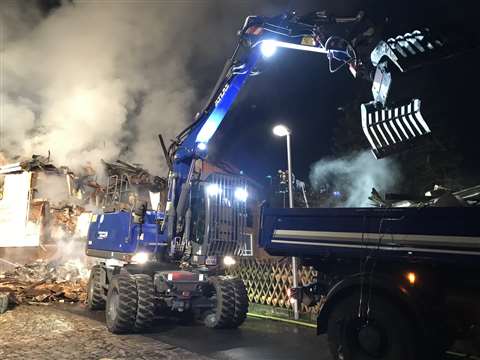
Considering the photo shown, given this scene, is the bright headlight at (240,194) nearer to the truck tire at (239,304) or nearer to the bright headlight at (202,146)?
the bright headlight at (202,146)

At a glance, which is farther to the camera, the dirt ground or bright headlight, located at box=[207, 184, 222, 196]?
bright headlight, located at box=[207, 184, 222, 196]

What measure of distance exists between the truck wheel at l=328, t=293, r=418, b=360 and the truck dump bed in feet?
2.11

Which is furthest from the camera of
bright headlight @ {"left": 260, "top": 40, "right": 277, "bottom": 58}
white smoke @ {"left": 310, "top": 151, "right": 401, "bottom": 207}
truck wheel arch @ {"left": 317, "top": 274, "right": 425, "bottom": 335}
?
white smoke @ {"left": 310, "top": 151, "right": 401, "bottom": 207}

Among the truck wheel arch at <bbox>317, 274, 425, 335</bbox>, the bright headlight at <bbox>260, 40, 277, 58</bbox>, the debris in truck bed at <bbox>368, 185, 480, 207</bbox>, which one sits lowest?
the truck wheel arch at <bbox>317, 274, 425, 335</bbox>

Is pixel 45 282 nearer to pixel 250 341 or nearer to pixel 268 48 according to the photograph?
pixel 250 341

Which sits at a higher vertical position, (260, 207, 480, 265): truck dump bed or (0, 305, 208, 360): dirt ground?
(260, 207, 480, 265): truck dump bed

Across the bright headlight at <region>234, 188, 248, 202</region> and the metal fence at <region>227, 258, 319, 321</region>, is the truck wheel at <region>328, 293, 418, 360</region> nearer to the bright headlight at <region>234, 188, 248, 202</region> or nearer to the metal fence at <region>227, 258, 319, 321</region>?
the bright headlight at <region>234, 188, 248, 202</region>

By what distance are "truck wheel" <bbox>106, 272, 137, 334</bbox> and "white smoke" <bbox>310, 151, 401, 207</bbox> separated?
434 inches

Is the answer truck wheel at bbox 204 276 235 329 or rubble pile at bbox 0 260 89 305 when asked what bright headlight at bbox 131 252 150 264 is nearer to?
truck wheel at bbox 204 276 235 329

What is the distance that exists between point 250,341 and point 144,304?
224 cm

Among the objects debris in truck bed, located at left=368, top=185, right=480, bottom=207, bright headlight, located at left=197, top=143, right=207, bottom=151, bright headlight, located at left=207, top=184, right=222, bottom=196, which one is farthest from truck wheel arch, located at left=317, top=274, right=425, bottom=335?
bright headlight, located at left=197, top=143, right=207, bottom=151

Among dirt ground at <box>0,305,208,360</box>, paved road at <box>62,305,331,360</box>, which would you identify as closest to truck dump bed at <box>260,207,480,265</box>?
paved road at <box>62,305,331,360</box>

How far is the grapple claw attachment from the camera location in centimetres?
691

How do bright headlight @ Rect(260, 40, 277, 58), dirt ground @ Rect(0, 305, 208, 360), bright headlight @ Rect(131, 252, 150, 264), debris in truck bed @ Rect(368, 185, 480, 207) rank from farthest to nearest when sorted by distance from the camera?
bright headlight @ Rect(131, 252, 150, 264)
bright headlight @ Rect(260, 40, 277, 58)
dirt ground @ Rect(0, 305, 208, 360)
debris in truck bed @ Rect(368, 185, 480, 207)
